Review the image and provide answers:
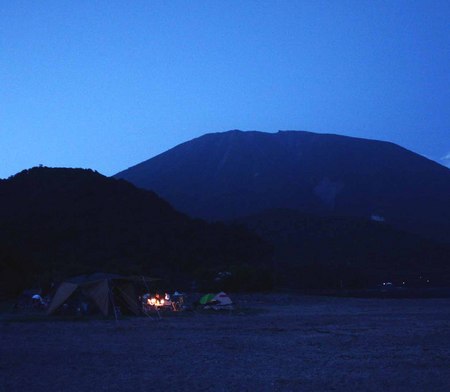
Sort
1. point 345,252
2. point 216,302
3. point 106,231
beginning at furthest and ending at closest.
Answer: point 345,252
point 106,231
point 216,302

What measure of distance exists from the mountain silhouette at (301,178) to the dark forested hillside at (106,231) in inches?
1011

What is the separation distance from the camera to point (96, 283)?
81.8 feet

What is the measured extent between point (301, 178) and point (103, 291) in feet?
293

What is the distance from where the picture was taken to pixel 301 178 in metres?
112

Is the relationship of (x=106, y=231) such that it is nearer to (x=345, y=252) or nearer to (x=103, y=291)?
(x=345, y=252)

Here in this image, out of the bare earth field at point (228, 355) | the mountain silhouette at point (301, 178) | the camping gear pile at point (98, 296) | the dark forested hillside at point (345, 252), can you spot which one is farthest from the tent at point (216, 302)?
the mountain silhouette at point (301, 178)

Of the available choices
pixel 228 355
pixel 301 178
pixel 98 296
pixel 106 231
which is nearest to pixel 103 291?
pixel 98 296

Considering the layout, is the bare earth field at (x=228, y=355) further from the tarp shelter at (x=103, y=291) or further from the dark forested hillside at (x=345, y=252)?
A: the dark forested hillside at (x=345, y=252)

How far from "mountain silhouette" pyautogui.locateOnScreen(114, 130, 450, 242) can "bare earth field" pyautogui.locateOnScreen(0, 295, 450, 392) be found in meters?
66.0

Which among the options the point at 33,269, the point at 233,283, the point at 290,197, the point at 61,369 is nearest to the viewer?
the point at 61,369

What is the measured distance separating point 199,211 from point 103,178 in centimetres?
2874

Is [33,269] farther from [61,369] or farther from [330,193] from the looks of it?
[330,193]

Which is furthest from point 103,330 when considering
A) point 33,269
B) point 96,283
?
point 33,269

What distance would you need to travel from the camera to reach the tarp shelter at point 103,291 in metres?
24.5
